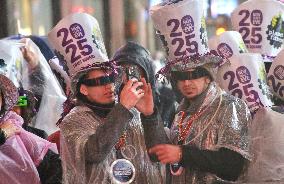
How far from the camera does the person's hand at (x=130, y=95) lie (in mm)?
3137

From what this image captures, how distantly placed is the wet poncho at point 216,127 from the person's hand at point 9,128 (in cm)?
89

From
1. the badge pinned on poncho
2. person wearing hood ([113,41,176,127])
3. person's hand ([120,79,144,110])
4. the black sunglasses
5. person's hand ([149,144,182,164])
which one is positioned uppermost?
person wearing hood ([113,41,176,127])

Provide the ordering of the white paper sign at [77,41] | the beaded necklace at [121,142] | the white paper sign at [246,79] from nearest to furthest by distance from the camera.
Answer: the beaded necklace at [121,142] < the white paper sign at [77,41] < the white paper sign at [246,79]

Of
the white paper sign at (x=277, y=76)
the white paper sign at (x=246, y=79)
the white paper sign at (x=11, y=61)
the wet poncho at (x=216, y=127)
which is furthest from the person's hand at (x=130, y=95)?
the white paper sign at (x=277, y=76)

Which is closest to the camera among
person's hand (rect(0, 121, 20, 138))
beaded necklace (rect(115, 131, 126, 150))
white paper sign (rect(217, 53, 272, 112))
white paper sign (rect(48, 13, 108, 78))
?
beaded necklace (rect(115, 131, 126, 150))

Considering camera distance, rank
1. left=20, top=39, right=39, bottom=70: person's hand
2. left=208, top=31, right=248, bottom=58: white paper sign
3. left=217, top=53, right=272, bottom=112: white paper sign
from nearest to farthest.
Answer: left=217, top=53, right=272, bottom=112: white paper sign
left=208, top=31, right=248, bottom=58: white paper sign
left=20, top=39, right=39, bottom=70: person's hand

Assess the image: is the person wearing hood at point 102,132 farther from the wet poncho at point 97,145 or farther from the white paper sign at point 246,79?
the white paper sign at point 246,79

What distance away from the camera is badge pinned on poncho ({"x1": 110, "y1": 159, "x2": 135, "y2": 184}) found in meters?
3.29

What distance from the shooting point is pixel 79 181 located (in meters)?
3.23

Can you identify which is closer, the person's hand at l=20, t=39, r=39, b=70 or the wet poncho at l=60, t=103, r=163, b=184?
the wet poncho at l=60, t=103, r=163, b=184

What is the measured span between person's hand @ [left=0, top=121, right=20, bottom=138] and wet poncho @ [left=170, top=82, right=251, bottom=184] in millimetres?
889

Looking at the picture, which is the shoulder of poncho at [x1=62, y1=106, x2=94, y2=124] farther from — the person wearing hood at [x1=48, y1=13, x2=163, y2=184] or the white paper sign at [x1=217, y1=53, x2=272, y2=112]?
the white paper sign at [x1=217, y1=53, x2=272, y2=112]

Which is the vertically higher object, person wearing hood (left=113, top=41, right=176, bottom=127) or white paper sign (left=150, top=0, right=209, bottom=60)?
white paper sign (left=150, top=0, right=209, bottom=60)

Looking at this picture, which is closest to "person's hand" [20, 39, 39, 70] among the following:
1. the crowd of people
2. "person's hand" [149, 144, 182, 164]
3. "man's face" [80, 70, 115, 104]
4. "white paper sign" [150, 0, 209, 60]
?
the crowd of people
